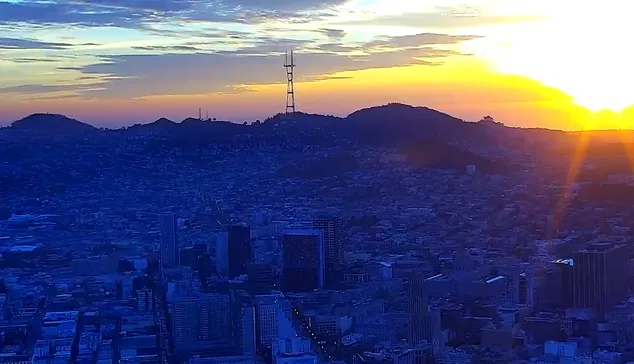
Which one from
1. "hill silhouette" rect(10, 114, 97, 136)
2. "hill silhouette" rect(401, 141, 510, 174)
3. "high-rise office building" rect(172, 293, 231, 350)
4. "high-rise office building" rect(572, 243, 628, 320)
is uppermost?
"hill silhouette" rect(10, 114, 97, 136)

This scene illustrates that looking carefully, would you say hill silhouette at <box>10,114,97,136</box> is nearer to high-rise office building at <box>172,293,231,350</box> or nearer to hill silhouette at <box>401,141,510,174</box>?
hill silhouette at <box>401,141,510,174</box>

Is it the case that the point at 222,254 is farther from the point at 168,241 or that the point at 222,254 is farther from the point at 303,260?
the point at 303,260

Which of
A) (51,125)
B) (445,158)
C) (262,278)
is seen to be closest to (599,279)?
(262,278)

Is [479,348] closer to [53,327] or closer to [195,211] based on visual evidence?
[53,327]

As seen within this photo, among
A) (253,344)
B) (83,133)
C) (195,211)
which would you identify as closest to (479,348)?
(253,344)

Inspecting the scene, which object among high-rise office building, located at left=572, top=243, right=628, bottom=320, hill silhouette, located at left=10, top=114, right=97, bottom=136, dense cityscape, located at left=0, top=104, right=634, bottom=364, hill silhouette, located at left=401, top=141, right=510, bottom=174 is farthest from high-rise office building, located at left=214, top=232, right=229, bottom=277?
hill silhouette, located at left=10, top=114, right=97, bottom=136

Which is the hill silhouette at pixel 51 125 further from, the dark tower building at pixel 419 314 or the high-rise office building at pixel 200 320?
the dark tower building at pixel 419 314
